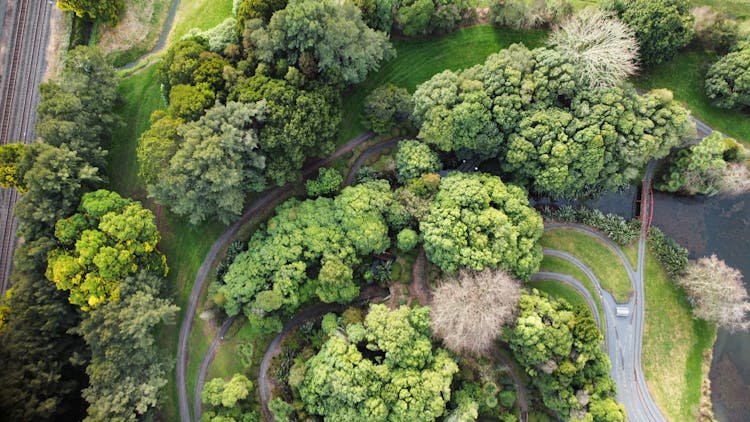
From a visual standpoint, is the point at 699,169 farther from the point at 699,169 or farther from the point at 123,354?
the point at 123,354

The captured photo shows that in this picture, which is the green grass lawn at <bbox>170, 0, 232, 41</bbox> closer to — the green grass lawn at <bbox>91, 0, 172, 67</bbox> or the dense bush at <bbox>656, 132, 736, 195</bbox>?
the green grass lawn at <bbox>91, 0, 172, 67</bbox>

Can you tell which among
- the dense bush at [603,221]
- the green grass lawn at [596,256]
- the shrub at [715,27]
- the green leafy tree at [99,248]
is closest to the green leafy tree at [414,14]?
the dense bush at [603,221]

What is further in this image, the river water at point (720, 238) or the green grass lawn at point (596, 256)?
the green grass lawn at point (596, 256)

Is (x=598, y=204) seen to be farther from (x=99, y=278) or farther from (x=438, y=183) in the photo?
(x=99, y=278)

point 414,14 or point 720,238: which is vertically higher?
point 414,14

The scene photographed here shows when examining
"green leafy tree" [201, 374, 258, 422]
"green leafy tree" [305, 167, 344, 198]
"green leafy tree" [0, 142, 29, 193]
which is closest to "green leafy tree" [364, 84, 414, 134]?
"green leafy tree" [305, 167, 344, 198]

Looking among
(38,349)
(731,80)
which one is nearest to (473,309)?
(731,80)

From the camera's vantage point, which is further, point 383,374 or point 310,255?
point 310,255

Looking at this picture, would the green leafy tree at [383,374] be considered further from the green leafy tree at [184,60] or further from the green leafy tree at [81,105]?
the green leafy tree at [81,105]
